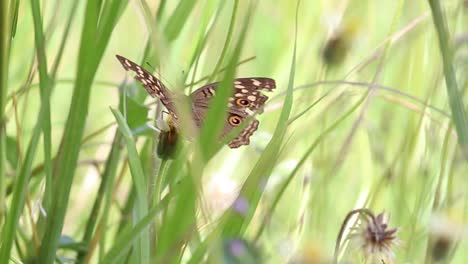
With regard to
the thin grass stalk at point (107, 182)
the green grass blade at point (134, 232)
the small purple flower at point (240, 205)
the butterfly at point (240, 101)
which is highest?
the butterfly at point (240, 101)

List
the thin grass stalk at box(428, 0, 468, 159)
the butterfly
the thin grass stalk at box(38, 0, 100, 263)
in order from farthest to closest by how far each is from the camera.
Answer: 1. the butterfly
2. the thin grass stalk at box(38, 0, 100, 263)
3. the thin grass stalk at box(428, 0, 468, 159)

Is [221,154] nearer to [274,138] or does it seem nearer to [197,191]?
[274,138]

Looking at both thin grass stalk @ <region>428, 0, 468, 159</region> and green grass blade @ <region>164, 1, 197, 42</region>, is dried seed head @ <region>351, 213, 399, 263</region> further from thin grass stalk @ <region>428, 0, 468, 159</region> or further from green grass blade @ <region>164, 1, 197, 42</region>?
green grass blade @ <region>164, 1, 197, 42</region>

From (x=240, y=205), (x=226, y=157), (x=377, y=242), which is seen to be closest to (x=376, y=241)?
(x=377, y=242)

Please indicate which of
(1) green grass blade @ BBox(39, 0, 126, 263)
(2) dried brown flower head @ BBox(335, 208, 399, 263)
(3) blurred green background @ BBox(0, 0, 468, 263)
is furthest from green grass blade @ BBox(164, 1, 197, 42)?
(2) dried brown flower head @ BBox(335, 208, 399, 263)

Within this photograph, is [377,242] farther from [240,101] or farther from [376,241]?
[240,101]

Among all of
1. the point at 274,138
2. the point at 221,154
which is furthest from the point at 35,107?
the point at 274,138

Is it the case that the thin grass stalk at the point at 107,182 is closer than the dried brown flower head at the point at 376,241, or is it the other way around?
the dried brown flower head at the point at 376,241

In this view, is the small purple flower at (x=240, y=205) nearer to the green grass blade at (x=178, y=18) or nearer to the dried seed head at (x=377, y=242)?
the dried seed head at (x=377, y=242)

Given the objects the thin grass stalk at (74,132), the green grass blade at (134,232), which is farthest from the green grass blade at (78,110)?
the green grass blade at (134,232)
